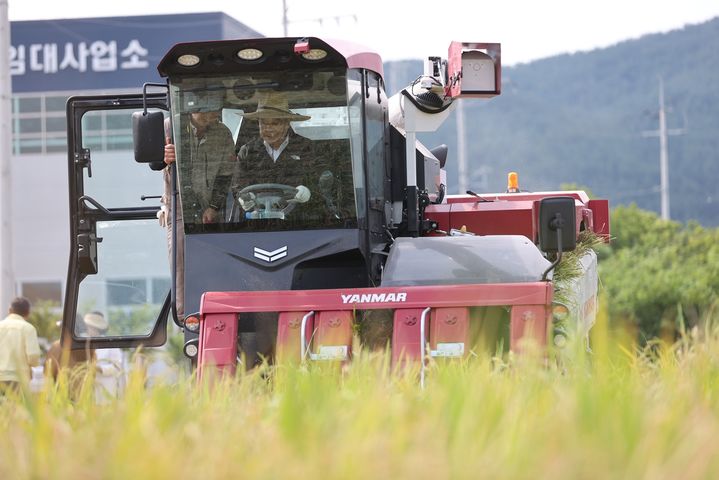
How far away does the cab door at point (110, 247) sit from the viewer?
34.2 feet

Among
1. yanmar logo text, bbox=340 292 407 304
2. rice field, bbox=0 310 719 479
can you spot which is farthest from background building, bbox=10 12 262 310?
rice field, bbox=0 310 719 479

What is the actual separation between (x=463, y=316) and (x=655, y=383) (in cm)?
279

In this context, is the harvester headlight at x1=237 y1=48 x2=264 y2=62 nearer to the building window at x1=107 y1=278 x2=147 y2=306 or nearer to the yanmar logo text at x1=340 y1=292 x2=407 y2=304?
the yanmar logo text at x1=340 y1=292 x2=407 y2=304

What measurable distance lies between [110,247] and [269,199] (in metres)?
2.17

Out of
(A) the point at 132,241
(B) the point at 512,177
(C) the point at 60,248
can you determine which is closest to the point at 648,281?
(C) the point at 60,248

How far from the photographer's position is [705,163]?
150m

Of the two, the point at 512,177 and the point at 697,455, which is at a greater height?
Result: the point at 512,177

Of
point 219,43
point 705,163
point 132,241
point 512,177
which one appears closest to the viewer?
point 219,43

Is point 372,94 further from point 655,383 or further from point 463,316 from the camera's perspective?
point 655,383

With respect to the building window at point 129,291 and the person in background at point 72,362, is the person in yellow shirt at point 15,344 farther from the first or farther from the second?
the building window at point 129,291

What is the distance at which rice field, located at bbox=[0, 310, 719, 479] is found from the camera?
11.6 ft

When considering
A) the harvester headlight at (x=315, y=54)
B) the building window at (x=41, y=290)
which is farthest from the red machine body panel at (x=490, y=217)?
the building window at (x=41, y=290)

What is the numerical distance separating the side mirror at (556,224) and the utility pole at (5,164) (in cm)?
1172

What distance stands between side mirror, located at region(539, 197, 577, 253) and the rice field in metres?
Answer: 2.41
